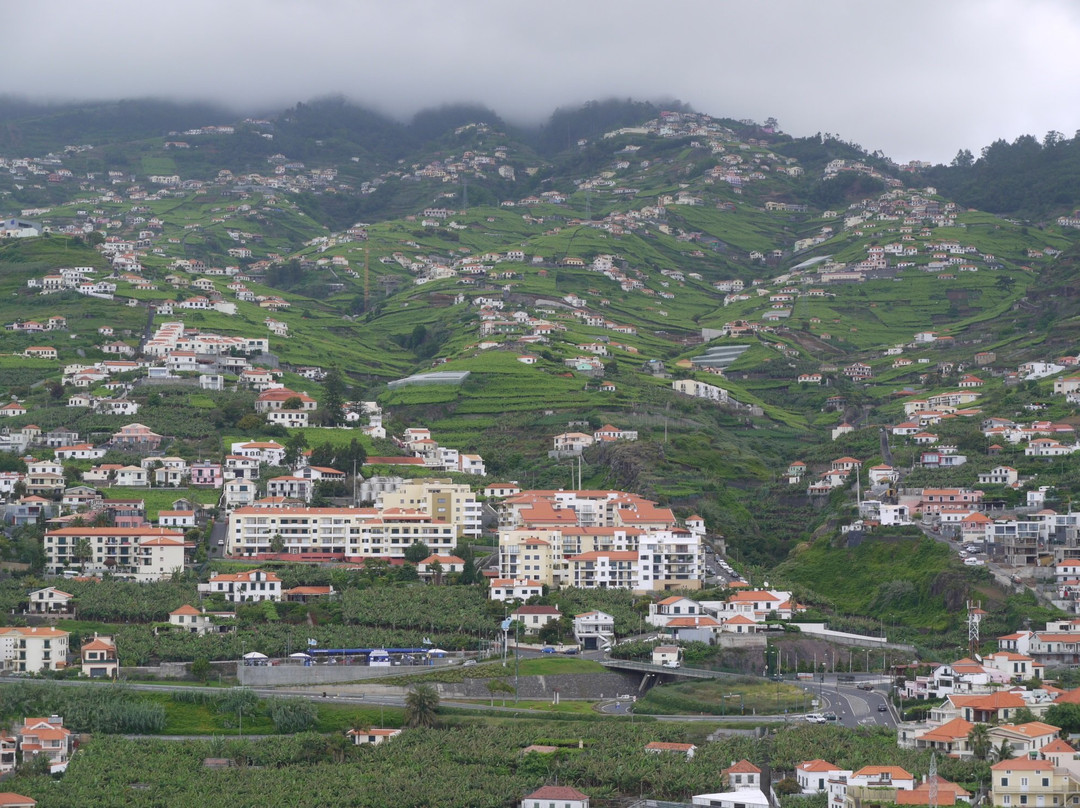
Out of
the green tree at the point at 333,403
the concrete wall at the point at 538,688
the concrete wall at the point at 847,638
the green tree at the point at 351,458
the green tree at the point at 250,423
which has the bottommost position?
the concrete wall at the point at 538,688

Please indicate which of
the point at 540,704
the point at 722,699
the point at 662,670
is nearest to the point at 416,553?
the point at 662,670

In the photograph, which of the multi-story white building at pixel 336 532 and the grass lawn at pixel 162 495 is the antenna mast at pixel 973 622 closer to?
the multi-story white building at pixel 336 532

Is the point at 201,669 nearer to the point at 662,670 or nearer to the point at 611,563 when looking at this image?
the point at 662,670

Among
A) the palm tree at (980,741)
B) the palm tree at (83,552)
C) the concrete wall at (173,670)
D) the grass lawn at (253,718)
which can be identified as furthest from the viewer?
the palm tree at (83,552)

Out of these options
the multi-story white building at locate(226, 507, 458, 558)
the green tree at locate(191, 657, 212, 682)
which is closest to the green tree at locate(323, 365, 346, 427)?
the multi-story white building at locate(226, 507, 458, 558)

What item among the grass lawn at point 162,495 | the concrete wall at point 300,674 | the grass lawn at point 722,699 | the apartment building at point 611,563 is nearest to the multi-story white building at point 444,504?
the apartment building at point 611,563

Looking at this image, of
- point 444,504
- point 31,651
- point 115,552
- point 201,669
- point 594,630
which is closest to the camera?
point 201,669
